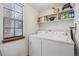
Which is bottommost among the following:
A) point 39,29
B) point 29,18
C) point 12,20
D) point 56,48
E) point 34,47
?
point 34,47

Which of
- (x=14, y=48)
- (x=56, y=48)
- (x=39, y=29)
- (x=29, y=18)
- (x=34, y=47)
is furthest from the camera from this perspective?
(x=39, y=29)

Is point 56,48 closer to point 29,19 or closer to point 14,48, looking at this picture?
point 14,48

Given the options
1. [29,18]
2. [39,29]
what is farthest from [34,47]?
[29,18]

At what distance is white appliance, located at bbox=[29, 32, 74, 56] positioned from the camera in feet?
5.15

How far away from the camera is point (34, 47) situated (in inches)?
89.6

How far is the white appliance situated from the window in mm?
491

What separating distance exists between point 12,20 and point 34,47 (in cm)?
95

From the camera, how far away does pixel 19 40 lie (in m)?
2.03

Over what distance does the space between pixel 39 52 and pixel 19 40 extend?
62 centimetres

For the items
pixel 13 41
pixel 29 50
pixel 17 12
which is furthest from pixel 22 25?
pixel 29 50

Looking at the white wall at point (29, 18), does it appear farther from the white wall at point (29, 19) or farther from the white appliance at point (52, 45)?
the white appliance at point (52, 45)

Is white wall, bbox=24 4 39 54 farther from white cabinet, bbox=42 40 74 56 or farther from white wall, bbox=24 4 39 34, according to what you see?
white cabinet, bbox=42 40 74 56

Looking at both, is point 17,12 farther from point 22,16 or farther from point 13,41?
point 13,41

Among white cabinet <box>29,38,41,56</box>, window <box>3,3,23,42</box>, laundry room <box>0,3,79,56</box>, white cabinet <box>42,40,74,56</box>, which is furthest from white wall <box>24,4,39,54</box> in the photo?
white cabinet <box>42,40,74,56</box>
